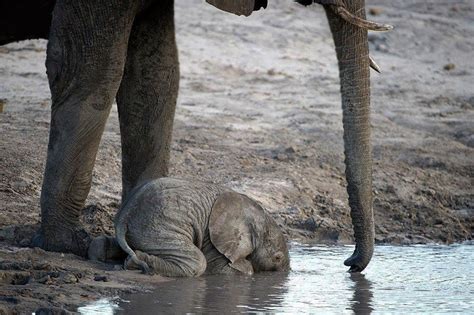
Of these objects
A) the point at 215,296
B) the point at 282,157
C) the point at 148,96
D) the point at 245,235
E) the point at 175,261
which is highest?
the point at 148,96

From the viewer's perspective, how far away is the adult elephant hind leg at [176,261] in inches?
294

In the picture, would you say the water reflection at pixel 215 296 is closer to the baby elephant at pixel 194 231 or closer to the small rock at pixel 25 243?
the baby elephant at pixel 194 231

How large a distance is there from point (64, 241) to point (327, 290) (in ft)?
5.18

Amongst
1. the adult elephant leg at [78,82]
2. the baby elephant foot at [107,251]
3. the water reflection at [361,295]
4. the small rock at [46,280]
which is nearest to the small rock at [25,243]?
the adult elephant leg at [78,82]

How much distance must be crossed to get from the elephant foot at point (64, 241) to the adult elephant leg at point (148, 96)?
58 cm

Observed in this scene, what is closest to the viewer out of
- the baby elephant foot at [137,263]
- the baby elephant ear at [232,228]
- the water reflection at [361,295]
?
the water reflection at [361,295]

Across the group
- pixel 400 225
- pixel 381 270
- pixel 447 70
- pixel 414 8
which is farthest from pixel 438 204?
pixel 414 8

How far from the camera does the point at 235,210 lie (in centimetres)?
779

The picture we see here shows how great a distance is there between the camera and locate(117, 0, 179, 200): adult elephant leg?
8.47 metres

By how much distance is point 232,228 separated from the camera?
773cm

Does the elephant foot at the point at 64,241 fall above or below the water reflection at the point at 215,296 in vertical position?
above

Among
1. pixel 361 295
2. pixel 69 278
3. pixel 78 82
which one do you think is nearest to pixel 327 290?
pixel 361 295

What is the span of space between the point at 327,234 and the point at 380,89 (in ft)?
17.1

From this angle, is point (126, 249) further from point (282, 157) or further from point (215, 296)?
point (282, 157)
